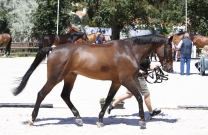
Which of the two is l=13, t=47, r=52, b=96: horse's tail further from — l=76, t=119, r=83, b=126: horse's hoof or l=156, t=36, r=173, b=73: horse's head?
l=156, t=36, r=173, b=73: horse's head

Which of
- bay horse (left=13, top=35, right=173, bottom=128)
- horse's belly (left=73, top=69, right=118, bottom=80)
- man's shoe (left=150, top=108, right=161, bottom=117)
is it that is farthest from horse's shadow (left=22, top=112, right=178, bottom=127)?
horse's belly (left=73, top=69, right=118, bottom=80)

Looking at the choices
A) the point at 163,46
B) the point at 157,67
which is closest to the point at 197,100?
the point at 157,67

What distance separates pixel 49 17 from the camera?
136ft

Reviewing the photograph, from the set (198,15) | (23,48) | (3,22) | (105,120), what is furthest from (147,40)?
(3,22)

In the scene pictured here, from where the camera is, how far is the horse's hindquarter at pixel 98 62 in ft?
30.0

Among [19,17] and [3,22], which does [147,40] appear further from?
[3,22]

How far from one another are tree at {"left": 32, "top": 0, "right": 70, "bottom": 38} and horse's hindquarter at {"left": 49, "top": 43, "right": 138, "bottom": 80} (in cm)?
3212

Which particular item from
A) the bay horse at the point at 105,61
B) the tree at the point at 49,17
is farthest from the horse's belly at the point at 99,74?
the tree at the point at 49,17

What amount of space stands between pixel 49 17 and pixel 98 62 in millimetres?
32997

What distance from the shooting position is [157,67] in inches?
415

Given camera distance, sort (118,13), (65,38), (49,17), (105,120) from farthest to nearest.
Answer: (118,13) → (49,17) → (65,38) → (105,120)

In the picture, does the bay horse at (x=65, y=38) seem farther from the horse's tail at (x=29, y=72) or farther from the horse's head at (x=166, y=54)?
the horse's head at (x=166, y=54)

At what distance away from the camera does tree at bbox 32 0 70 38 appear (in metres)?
41.3

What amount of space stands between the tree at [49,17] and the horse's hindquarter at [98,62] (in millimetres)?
32117
